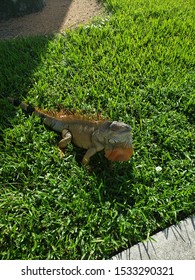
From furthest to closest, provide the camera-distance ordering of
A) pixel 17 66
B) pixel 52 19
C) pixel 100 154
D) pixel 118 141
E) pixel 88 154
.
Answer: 1. pixel 52 19
2. pixel 17 66
3. pixel 100 154
4. pixel 88 154
5. pixel 118 141

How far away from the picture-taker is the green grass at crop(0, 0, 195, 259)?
2.30m

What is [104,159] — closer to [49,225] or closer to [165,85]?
[49,225]

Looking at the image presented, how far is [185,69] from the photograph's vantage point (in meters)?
4.07

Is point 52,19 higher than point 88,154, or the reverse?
point 52,19

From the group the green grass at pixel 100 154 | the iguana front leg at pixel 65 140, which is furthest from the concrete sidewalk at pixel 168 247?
the iguana front leg at pixel 65 140

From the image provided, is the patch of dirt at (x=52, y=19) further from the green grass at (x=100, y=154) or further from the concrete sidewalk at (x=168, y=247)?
the concrete sidewalk at (x=168, y=247)

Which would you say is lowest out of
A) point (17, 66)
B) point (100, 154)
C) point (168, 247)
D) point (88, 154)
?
point (168, 247)

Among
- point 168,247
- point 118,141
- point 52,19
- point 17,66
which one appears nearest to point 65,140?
point 118,141

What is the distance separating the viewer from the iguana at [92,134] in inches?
97.3

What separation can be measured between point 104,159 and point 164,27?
3.27 meters

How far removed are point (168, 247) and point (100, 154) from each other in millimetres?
1027

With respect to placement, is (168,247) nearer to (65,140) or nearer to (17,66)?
(65,140)

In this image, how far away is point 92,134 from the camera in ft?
8.86

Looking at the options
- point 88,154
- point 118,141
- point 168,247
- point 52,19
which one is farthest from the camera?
point 52,19
